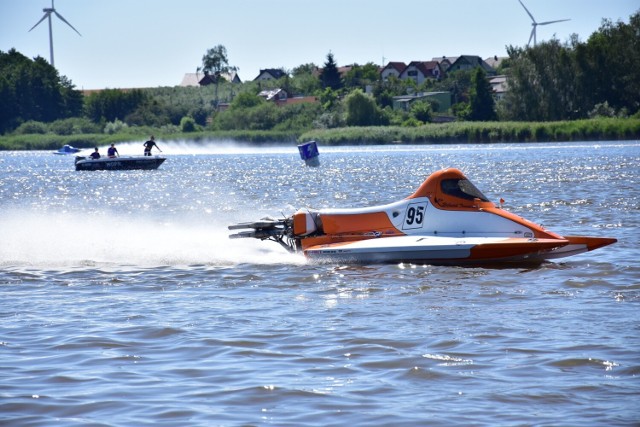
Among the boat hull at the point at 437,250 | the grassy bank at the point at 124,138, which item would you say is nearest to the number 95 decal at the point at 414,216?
the boat hull at the point at 437,250

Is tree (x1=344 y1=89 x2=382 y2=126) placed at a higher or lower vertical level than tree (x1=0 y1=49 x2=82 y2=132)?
lower

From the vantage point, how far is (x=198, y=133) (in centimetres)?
10625

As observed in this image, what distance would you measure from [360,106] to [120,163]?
4232cm

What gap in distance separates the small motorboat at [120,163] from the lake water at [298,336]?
3282cm

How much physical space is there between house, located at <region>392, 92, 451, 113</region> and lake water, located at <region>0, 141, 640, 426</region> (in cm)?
8667

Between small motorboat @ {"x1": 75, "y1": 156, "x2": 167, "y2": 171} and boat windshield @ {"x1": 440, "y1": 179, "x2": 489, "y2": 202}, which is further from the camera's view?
small motorboat @ {"x1": 75, "y1": 156, "x2": 167, "y2": 171}

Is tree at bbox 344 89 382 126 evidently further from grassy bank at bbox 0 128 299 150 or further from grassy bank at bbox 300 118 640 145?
grassy bank at bbox 0 128 299 150

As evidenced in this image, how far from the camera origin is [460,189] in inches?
616

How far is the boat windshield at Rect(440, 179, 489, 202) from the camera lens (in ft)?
51.3

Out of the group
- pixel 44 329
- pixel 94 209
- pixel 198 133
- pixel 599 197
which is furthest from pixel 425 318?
pixel 198 133

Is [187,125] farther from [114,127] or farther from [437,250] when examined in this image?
[437,250]

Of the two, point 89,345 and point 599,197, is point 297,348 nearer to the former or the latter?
A: point 89,345

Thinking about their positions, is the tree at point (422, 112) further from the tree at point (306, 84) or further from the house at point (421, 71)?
the house at point (421, 71)

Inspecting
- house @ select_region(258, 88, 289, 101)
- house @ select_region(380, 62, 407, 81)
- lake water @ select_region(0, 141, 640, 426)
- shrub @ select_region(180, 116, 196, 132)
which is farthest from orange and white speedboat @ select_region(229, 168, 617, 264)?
house @ select_region(380, 62, 407, 81)
